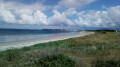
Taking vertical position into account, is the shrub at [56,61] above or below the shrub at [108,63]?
above

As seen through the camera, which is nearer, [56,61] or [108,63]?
[56,61]

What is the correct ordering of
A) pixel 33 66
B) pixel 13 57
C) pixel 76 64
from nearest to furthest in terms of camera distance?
pixel 33 66 < pixel 76 64 < pixel 13 57

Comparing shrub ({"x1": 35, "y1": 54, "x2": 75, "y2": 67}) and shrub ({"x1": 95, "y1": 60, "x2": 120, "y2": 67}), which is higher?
shrub ({"x1": 35, "y1": 54, "x2": 75, "y2": 67})

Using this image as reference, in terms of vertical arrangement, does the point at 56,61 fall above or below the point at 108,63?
above

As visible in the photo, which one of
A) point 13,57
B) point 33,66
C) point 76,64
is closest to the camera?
point 33,66

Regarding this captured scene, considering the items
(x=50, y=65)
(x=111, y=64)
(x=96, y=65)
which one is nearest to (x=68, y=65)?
(x=50, y=65)

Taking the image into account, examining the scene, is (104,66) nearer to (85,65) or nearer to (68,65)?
(85,65)

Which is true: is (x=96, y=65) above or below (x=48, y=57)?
below

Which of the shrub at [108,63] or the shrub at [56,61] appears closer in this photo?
the shrub at [56,61]

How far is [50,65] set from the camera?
6406 mm

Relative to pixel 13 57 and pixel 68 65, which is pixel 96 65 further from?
pixel 13 57

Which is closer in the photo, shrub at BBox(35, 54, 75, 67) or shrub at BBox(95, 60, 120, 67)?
shrub at BBox(35, 54, 75, 67)

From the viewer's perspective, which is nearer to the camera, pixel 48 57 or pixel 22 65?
pixel 22 65

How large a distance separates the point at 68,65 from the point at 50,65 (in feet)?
3.08
